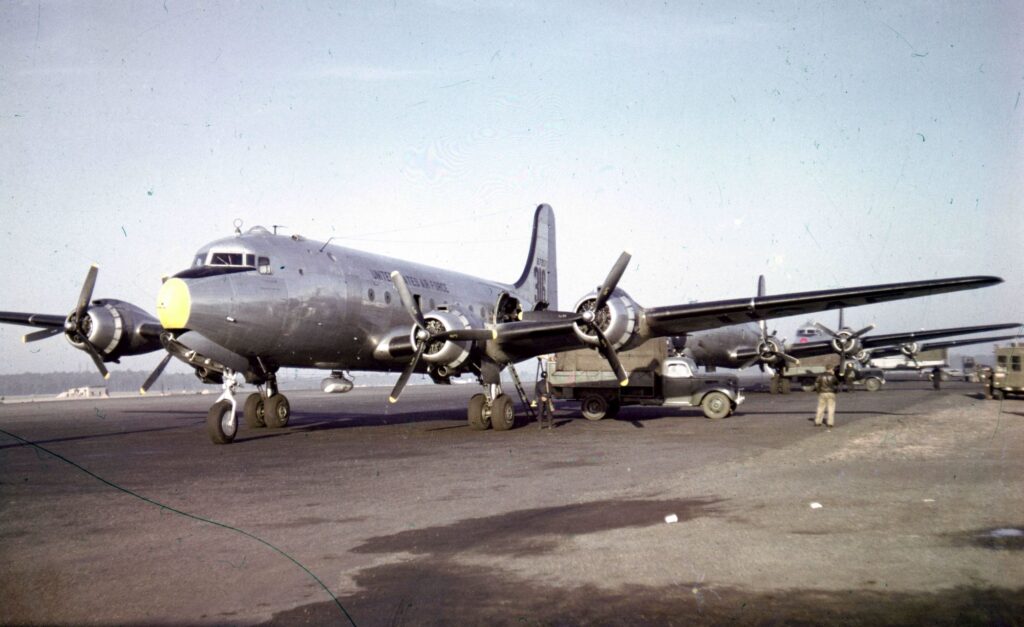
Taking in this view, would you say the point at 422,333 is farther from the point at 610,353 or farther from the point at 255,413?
the point at 255,413

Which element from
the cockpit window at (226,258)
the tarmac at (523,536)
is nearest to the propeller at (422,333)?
the cockpit window at (226,258)

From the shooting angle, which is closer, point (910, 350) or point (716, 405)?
point (716, 405)

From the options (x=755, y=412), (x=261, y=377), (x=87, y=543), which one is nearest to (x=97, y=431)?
(x=261, y=377)

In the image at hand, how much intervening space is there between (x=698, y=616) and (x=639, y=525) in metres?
2.88

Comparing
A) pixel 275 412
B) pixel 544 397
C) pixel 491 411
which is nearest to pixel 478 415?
pixel 491 411

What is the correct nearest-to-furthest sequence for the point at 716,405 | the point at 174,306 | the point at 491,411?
the point at 174,306, the point at 491,411, the point at 716,405

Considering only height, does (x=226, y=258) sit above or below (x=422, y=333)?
above

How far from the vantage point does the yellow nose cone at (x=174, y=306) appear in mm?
15461

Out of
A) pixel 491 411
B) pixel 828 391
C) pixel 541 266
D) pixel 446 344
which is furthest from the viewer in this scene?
pixel 541 266

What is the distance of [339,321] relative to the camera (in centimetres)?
1880

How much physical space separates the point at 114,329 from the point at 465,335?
10.4 m

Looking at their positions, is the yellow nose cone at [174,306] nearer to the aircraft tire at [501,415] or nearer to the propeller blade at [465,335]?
the propeller blade at [465,335]

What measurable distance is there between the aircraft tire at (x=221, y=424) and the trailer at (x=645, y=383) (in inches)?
435

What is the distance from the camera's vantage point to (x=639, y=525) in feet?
25.1
